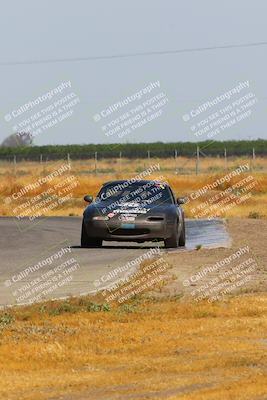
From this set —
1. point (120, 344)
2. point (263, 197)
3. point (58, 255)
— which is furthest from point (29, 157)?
point (120, 344)

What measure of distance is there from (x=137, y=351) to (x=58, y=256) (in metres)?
13.3

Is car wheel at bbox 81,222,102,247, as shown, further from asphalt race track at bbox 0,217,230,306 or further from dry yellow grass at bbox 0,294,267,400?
dry yellow grass at bbox 0,294,267,400

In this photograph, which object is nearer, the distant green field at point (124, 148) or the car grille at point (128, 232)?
the car grille at point (128, 232)

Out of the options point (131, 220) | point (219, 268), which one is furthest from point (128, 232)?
point (219, 268)

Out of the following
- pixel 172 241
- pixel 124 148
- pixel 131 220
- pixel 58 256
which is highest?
pixel 131 220

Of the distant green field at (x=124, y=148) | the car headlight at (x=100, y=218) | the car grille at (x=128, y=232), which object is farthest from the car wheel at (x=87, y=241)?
the distant green field at (x=124, y=148)

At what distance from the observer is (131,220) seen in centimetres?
2841

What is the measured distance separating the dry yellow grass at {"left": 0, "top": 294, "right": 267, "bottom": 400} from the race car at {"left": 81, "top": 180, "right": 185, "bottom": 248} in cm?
1050

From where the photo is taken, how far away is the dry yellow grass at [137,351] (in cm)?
1082

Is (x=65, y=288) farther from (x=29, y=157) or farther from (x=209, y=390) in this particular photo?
(x=29, y=157)

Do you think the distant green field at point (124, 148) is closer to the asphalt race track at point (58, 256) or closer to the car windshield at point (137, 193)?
the asphalt race track at point (58, 256)

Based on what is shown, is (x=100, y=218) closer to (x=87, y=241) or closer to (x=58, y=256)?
(x=87, y=241)

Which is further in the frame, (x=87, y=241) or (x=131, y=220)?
(x=87, y=241)

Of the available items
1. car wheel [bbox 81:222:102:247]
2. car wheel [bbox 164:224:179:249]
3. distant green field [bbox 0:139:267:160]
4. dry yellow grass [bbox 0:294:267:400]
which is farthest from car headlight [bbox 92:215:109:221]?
distant green field [bbox 0:139:267:160]
